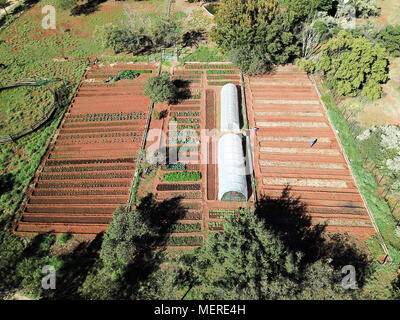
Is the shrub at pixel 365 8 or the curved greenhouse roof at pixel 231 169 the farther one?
the shrub at pixel 365 8

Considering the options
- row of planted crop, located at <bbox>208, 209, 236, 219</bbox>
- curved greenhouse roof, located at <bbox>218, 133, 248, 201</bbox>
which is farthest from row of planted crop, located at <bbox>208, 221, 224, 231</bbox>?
curved greenhouse roof, located at <bbox>218, 133, 248, 201</bbox>

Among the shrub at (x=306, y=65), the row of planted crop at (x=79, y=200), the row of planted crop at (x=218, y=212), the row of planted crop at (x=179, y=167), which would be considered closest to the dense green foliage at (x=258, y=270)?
the row of planted crop at (x=218, y=212)

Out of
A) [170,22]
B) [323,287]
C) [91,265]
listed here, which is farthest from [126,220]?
[170,22]

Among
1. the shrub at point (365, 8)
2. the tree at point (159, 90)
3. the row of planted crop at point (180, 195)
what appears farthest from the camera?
the shrub at point (365, 8)

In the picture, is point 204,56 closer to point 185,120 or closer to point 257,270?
point 185,120

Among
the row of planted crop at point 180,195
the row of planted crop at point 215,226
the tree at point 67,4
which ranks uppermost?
the tree at point 67,4

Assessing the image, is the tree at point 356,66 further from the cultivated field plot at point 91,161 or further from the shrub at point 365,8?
the cultivated field plot at point 91,161
